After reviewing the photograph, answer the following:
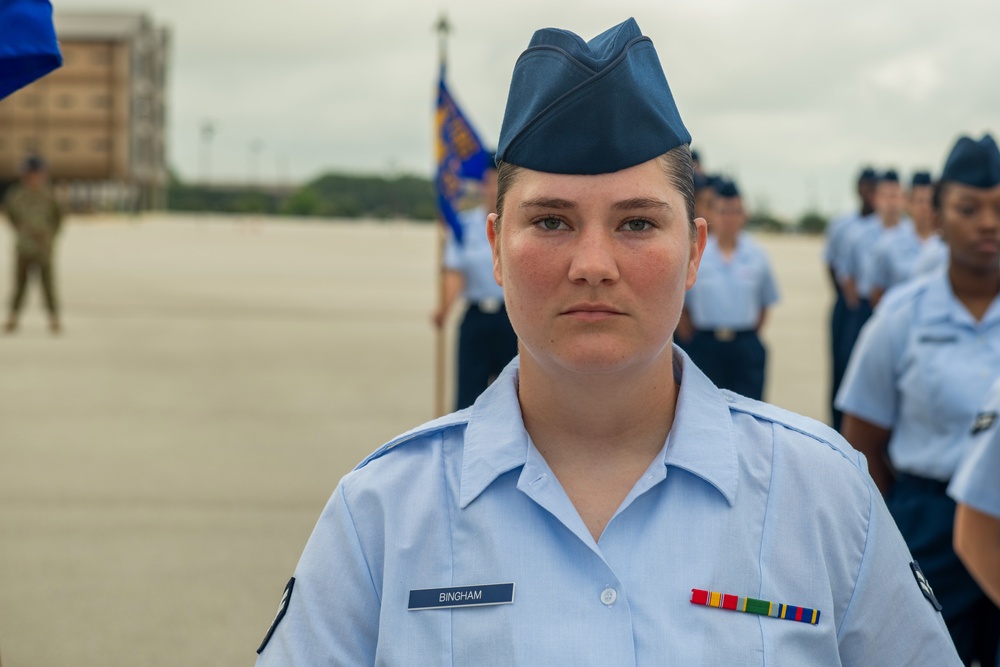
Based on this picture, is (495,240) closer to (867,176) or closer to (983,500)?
(983,500)

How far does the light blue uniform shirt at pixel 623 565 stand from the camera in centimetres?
168

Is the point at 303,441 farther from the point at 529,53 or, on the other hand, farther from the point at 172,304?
the point at 172,304

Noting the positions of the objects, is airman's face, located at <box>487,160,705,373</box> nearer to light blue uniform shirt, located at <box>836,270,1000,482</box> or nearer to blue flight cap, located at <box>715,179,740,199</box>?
light blue uniform shirt, located at <box>836,270,1000,482</box>

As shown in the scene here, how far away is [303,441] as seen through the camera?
9.23 m

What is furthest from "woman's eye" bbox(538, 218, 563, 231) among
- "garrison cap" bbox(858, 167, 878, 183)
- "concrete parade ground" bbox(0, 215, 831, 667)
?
"garrison cap" bbox(858, 167, 878, 183)

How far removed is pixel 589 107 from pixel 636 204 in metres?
0.16

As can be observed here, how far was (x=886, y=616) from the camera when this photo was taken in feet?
5.68

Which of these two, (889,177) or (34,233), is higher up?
(889,177)

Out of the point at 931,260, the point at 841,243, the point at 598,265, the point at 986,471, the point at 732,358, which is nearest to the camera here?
the point at 598,265

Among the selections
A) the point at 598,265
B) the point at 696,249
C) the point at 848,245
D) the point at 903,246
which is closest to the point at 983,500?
the point at 696,249

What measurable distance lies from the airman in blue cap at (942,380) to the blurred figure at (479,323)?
434 centimetres

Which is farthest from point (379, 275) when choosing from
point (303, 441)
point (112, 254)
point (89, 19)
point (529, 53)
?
point (89, 19)

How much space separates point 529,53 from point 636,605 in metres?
0.78

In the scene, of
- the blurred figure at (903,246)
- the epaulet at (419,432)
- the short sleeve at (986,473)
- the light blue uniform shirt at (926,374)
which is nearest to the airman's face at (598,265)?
the epaulet at (419,432)
